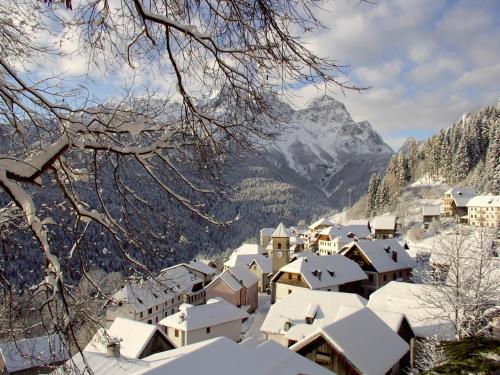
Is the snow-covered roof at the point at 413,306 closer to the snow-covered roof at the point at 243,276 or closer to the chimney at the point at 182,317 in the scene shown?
the chimney at the point at 182,317

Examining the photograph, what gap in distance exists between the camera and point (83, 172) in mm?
4074

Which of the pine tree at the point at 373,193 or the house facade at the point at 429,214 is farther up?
the pine tree at the point at 373,193

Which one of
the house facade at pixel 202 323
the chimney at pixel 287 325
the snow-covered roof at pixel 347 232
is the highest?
the snow-covered roof at pixel 347 232

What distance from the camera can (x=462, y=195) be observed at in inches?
2554

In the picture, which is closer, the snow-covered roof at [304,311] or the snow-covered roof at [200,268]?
the snow-covered roof at [304,311]

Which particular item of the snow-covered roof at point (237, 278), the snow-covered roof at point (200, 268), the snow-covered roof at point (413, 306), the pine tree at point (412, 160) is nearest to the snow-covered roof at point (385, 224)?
the snow-covered roof at point (237, 278)

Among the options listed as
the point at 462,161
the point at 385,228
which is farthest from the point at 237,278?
the point at 462,161

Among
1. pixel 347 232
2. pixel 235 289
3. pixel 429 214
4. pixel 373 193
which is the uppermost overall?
pixel 373 193

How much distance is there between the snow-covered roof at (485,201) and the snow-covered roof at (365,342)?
47573 mm

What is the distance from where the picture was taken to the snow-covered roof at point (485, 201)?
185ft

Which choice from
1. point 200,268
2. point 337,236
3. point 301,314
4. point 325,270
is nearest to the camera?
point 301,314

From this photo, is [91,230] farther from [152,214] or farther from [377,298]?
[377,298]

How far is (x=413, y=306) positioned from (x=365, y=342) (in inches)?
323

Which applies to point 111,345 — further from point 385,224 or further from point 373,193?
point 373,193
